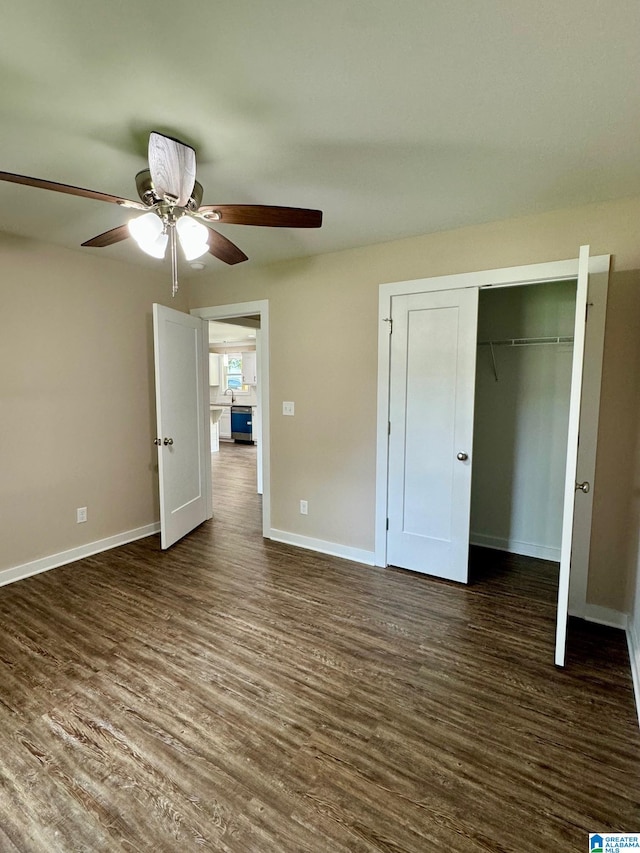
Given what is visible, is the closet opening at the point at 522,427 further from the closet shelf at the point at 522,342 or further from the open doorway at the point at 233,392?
the open doorway at the point at 233,392

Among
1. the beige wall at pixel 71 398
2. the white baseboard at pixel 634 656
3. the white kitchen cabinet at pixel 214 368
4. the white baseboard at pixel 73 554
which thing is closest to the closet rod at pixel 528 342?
the white baseboard at pixel 634 656

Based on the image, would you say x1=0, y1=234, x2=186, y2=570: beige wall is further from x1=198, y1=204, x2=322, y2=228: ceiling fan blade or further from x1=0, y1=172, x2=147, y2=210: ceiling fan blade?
x1=198, y1=204, x2=322, y2=228: ceiling fan blade

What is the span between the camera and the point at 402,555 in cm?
323

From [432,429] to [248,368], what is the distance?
7201 millimetres

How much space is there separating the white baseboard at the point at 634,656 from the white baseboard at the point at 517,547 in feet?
3.58

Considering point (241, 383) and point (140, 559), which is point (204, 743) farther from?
point (241, 383)

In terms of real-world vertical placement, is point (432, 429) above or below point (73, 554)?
above

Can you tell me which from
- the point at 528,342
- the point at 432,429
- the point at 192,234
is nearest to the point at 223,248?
the point at 192,234

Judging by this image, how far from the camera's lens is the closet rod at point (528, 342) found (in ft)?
A: 10.8

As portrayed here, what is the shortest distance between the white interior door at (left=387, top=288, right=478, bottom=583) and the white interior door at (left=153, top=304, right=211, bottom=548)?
187cm

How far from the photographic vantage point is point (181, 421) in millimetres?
3725

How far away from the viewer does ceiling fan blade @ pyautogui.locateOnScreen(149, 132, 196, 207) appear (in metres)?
1.55

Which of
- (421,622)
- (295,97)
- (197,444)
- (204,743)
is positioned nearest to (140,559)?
(197,444)

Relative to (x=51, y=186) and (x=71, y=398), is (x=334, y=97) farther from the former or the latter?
(x=71, y=398)
